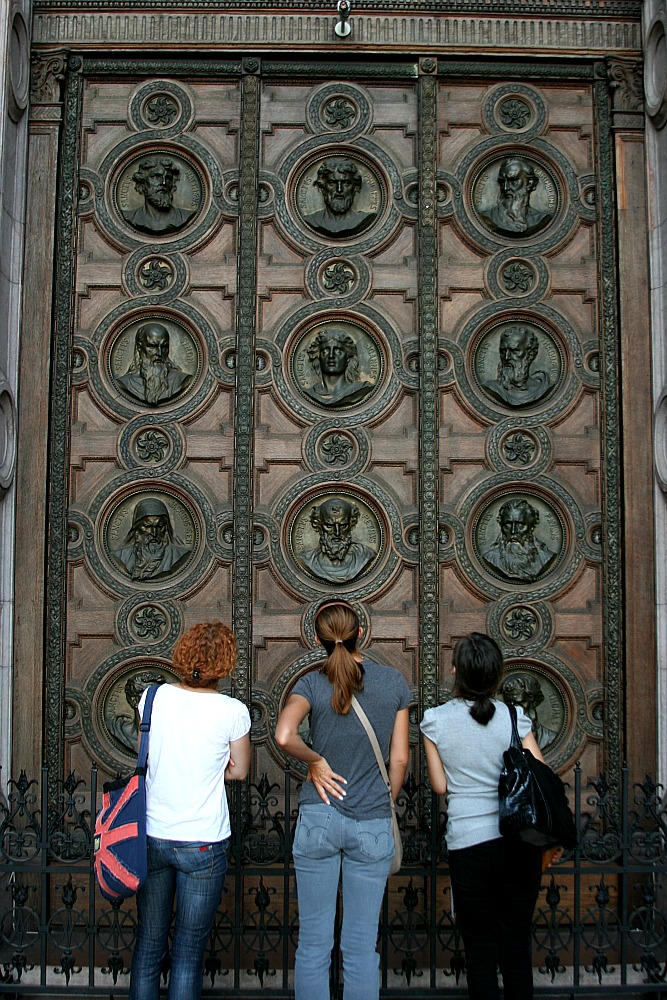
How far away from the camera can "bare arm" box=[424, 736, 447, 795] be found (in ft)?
13.0

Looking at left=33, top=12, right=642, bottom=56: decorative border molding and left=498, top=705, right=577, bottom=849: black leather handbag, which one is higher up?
left=33, top=12, right=642, bottom=56: decorative border molding

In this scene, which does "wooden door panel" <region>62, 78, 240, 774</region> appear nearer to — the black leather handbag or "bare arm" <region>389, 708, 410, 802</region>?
"bare arm" <region>389, 708, 410, 802</region>

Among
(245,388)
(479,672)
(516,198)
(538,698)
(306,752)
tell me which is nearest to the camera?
(479,672)

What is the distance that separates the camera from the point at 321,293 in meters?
6.34

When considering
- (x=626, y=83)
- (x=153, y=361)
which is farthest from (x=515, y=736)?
(x=626, y=83)

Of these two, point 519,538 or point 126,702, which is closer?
point 126,702

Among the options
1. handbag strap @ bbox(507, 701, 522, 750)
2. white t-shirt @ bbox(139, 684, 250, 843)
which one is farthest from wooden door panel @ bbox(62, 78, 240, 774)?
handbag strap @ bbox(507, 701, 522, 750)

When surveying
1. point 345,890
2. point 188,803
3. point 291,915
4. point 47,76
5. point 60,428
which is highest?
point 47,76

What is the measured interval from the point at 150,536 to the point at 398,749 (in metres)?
2.89

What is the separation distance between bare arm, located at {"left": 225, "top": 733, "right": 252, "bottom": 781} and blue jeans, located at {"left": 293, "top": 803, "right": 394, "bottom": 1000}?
0.37 m

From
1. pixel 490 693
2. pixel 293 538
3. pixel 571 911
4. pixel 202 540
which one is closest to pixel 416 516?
pixel 293 538

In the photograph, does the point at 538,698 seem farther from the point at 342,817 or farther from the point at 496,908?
the point at 342,817

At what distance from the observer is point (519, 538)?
20.4 ft

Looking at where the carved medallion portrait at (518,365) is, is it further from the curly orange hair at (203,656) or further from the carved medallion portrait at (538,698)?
the curly orange hair at (203,656)
